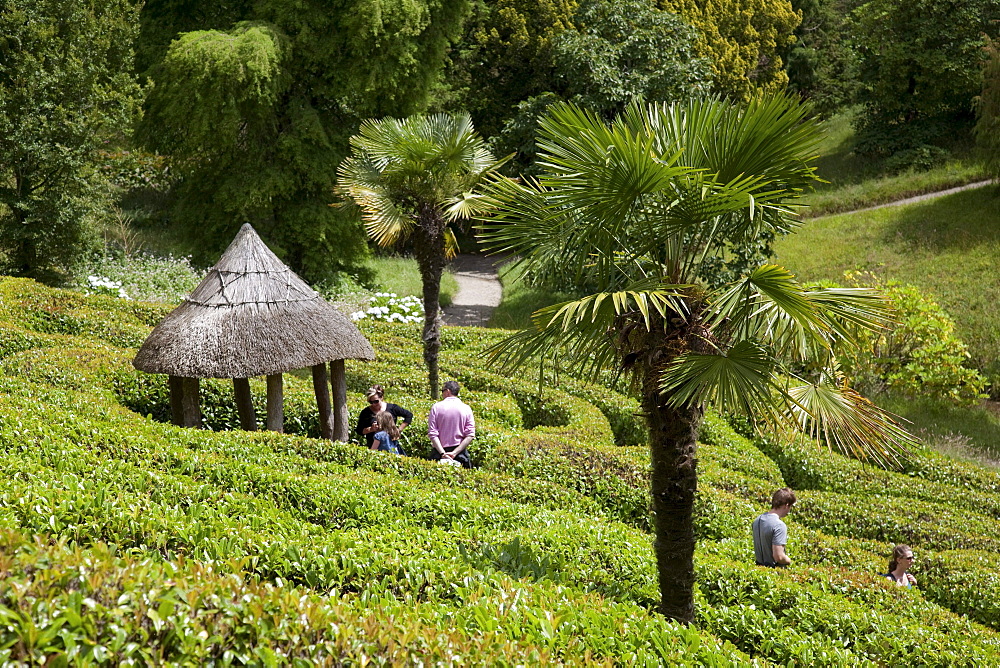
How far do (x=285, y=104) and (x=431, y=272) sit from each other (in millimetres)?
14017

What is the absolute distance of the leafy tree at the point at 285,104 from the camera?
21953mm

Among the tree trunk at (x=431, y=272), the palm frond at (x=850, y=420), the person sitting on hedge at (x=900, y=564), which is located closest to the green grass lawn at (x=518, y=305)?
the tree trunk at (x=431, y=272)

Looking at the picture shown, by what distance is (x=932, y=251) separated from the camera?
27625 millimetres

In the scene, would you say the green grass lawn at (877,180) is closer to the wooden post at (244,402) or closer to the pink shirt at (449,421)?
the pink shirt at (449,421)

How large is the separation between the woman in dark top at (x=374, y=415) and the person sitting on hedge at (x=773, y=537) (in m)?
4.62

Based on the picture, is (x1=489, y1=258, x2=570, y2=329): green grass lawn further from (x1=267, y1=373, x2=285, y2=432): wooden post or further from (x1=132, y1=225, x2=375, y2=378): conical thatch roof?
(x1=132, y1=225, x2=375, y2=378): conical thatch roof

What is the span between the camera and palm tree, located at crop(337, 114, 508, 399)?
1291 cm

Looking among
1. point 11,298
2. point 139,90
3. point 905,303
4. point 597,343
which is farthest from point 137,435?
point 139,90

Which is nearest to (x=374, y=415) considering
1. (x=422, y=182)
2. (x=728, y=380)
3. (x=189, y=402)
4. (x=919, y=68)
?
(x=189, y=402)

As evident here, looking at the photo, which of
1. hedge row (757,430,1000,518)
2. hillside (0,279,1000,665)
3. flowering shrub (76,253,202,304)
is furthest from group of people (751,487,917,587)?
flowering shrub (76,253,202,304)

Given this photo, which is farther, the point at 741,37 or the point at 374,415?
the point at 741,37

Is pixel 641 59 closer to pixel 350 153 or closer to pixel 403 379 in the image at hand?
pixel 350 153

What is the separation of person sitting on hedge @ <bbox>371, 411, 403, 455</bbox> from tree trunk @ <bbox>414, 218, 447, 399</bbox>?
3070mm

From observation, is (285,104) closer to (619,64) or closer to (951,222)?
(619,64)
